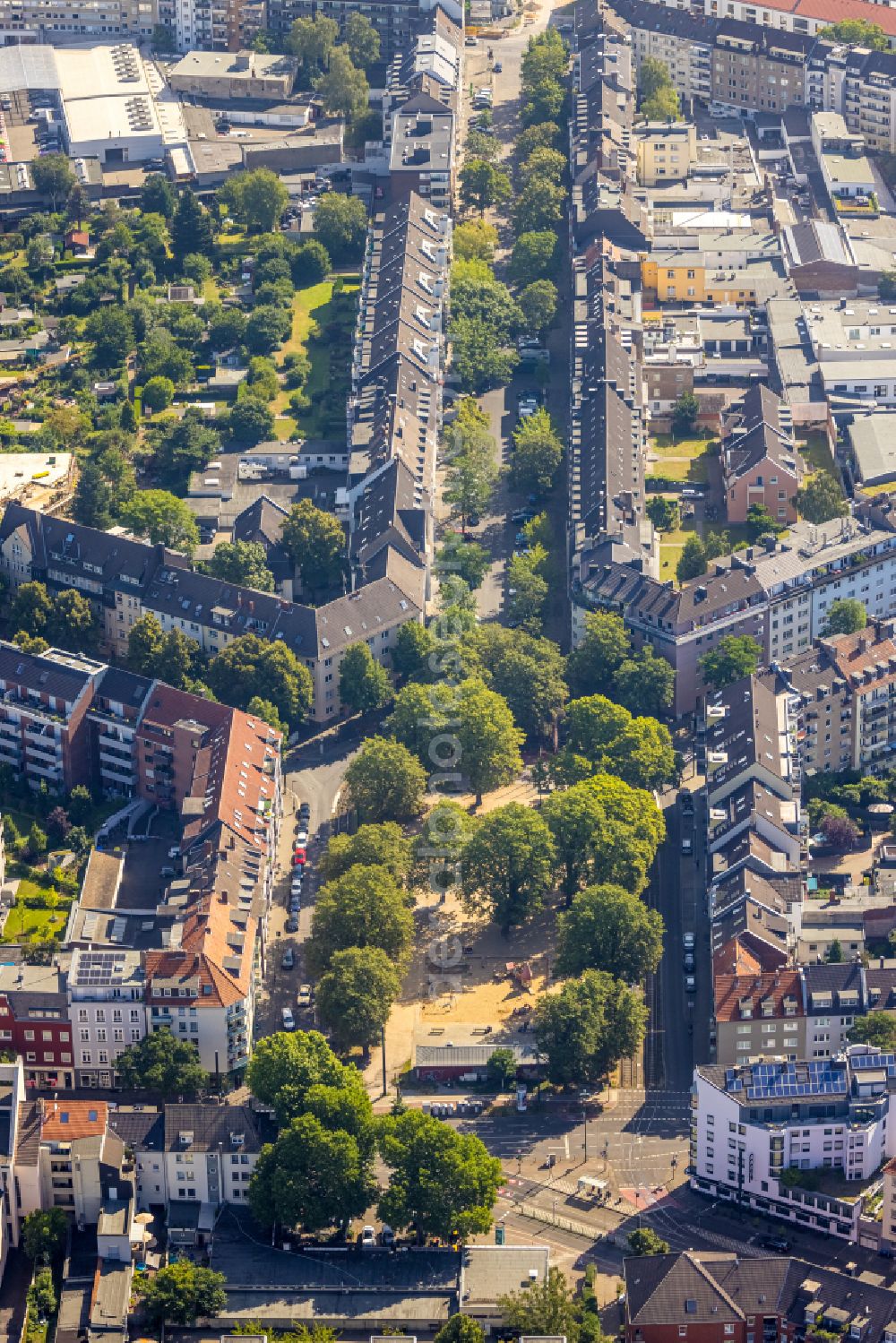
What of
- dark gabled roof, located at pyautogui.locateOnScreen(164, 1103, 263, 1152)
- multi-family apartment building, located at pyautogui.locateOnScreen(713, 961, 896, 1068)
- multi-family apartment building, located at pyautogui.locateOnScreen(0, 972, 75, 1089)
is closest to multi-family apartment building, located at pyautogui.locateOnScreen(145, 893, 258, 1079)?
multi-family apartment building, located at pyautogui.locateOnScreen(0, 972, 75, 1089)

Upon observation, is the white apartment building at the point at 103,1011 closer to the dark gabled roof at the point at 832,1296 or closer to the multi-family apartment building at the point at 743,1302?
the multi-family apartment building at the point at 743,1302

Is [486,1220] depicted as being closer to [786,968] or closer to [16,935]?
[786,968]

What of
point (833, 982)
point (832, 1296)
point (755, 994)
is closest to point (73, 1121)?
point (755, 994)

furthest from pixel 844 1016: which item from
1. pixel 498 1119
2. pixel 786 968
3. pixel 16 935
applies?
pixel 16 935

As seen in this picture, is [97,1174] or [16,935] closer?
[97,1174]

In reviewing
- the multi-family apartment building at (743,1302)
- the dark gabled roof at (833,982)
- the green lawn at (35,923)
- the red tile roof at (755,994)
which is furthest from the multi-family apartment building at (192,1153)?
the dark gabled roof at (833,982)

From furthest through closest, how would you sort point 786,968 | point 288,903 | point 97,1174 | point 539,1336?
point 288,903 < point 786,968 < point 97,1174 < point 539,1336
